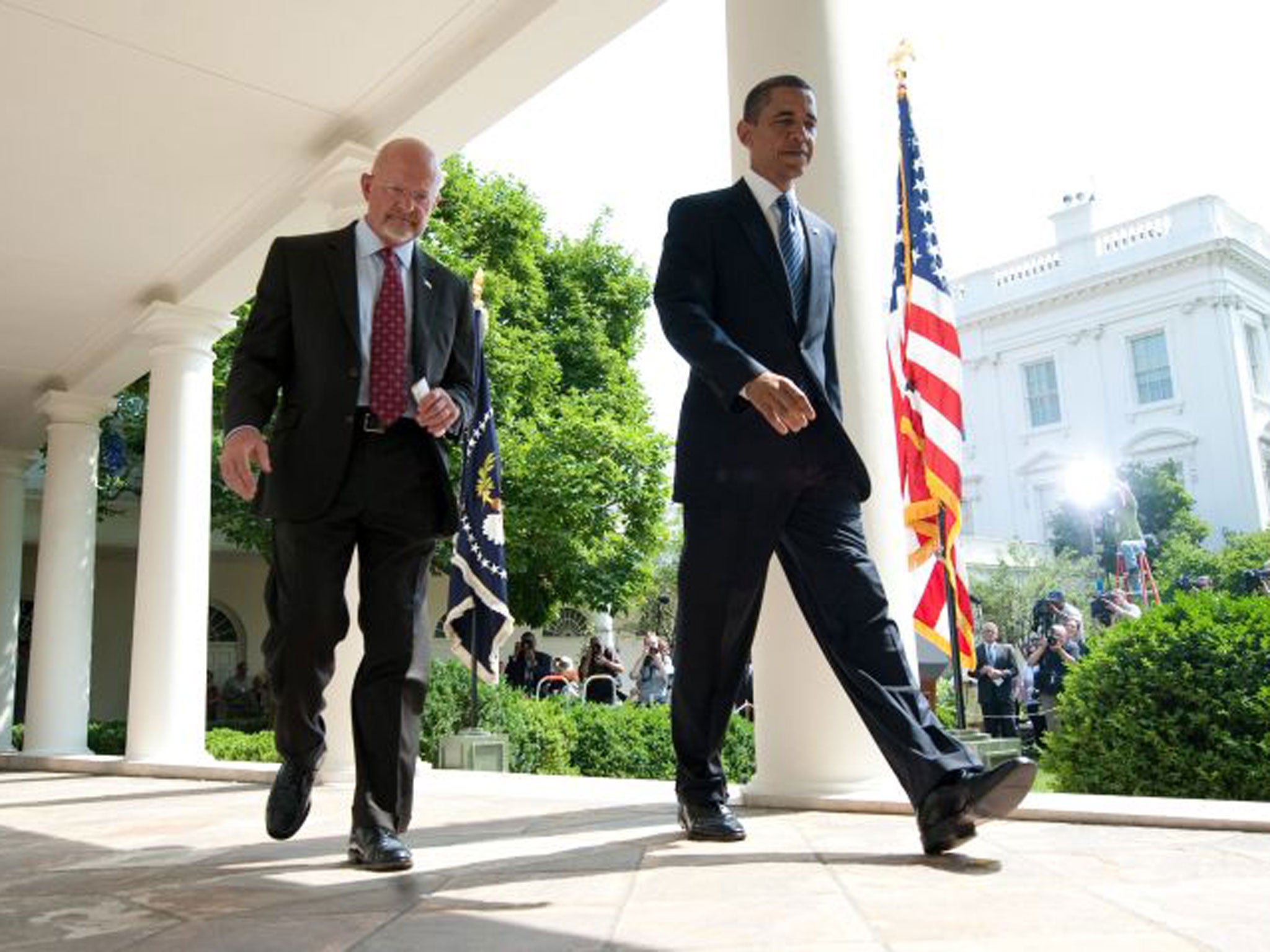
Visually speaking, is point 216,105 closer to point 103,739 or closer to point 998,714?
point 998,714

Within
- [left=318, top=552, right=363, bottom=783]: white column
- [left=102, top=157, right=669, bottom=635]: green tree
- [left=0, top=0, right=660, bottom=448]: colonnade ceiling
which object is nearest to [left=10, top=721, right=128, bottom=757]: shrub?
[left=102, top=157, right=669, bottom=635]: green tree

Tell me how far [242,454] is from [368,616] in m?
0.54

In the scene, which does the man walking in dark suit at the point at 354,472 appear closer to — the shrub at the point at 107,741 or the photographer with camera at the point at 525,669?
the photographer with camera at the point at 525,669

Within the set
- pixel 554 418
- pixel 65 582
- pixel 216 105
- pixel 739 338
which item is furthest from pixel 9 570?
pixel 739 338

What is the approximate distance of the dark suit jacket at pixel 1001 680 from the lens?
10664 mm

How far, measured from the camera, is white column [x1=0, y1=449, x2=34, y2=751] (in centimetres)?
1268

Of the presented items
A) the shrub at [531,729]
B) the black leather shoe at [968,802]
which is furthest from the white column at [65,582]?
the black leather shoe at [968,802]

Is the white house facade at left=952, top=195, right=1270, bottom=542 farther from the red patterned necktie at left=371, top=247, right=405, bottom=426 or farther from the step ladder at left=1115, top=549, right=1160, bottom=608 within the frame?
the red patterned necktie at left=371, top=247, right=405, bottom=426

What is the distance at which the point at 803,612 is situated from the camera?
Result: 2963 mm

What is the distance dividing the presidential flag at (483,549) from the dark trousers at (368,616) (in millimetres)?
4855

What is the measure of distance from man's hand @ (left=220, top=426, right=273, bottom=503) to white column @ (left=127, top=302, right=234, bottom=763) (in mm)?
6828

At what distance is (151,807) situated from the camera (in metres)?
5.52

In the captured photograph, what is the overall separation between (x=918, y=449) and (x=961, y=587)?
0.78 meters

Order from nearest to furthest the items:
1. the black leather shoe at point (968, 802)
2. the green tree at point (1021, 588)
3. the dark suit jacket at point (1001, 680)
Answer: the black leather shoe at point (968, 802) → the dark suit jacket at point (1001, 680) → the green tree at point (1021, 588)
